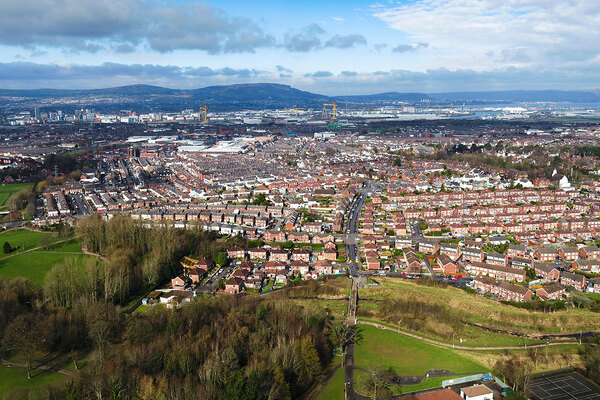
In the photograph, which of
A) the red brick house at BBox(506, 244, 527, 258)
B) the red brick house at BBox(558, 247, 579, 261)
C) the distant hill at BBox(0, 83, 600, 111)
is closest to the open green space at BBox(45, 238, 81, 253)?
the red brick house at BBox(506, 244, 527, 258)

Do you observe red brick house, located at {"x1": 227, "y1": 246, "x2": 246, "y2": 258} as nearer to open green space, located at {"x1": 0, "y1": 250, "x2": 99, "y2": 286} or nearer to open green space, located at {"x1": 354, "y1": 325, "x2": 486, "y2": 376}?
open green space, located at {"x1": 0, "y1": 250, "x2": 99, "y2": 286}

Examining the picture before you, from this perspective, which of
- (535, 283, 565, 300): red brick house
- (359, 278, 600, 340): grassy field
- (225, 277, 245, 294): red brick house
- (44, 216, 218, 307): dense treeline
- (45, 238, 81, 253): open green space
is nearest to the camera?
(359, 278, 600, 340): grassy field

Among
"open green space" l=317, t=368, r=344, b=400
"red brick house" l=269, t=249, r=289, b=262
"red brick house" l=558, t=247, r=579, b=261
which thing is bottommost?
"open green space" l=317, t=368, r=344, b=400

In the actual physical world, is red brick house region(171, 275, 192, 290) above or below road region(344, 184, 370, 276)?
below

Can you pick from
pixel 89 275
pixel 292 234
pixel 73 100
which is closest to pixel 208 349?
pixel 89 275

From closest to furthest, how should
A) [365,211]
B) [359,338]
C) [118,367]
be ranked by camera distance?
[118,367] < [359,338] < [365,211]

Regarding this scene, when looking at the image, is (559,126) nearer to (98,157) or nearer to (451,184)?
(451,184)

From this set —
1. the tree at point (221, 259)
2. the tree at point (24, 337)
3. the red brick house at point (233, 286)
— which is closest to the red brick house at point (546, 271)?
the red brick house at point (233, 286)
